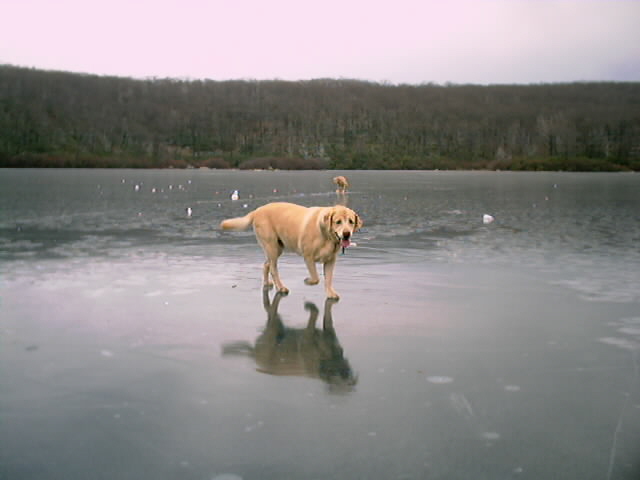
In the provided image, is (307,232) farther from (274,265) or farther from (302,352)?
(302,352)

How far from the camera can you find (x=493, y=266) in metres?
12.4

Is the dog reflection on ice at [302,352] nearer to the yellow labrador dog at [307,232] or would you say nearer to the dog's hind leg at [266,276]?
the yellow labrador dog at [307,232]

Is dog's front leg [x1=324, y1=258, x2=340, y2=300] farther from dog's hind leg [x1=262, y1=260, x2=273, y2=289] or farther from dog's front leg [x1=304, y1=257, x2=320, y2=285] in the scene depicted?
dog's hind leg [x1=262, y1=260, x2=273, y2=289]

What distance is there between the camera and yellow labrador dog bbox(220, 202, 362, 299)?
8.89 m

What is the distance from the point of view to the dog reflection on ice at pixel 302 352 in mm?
5953

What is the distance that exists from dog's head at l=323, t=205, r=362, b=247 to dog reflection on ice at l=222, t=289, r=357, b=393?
1.16m

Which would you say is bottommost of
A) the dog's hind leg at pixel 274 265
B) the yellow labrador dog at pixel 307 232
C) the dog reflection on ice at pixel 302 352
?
the dog reflection on ice at pixel 302 352

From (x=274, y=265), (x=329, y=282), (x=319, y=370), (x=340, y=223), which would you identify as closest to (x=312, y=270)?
(x=329, y=282)

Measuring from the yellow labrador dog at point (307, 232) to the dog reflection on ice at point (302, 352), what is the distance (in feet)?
4.39

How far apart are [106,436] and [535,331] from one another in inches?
195

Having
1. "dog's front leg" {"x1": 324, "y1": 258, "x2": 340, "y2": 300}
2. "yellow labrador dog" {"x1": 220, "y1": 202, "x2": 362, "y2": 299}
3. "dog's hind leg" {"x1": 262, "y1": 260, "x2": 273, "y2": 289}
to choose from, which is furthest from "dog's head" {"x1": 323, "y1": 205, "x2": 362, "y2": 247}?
"dog's hind leg" {"x1": 262, "y1": 260, "x2": 273, "y2": 289}

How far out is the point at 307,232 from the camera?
30.8ft

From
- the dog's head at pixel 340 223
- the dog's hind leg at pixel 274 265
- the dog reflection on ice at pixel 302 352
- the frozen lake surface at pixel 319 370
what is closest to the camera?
the frozen lake surface at pixel 319 370

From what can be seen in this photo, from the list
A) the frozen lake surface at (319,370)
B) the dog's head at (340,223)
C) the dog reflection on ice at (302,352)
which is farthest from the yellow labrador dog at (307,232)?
the dog reflection on ice at (302,352)
